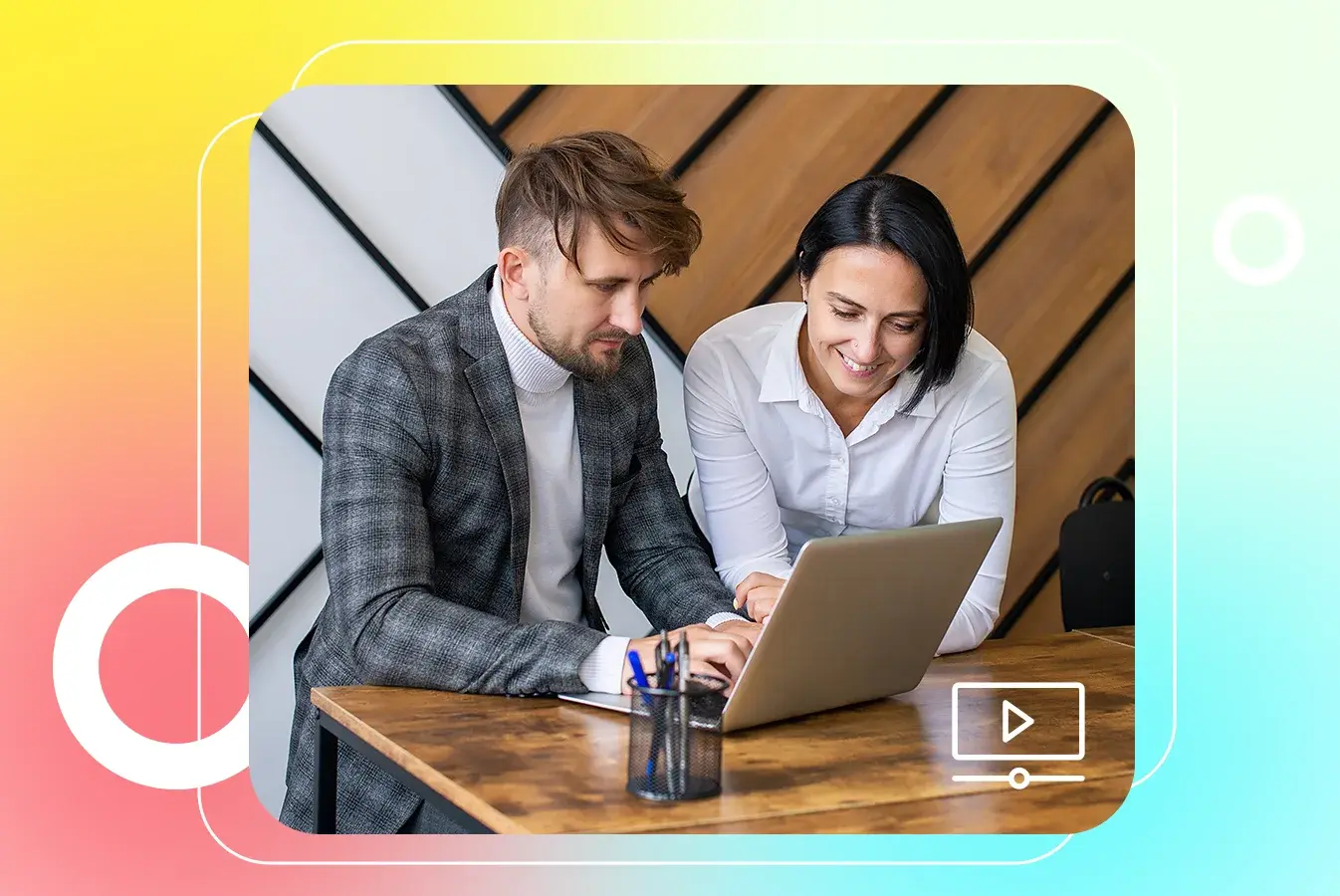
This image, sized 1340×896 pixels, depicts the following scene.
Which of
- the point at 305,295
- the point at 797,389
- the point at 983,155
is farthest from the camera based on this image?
the point at 983,155

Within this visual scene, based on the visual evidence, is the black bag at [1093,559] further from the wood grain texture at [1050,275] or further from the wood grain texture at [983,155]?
the wood grain texture at [983,155]

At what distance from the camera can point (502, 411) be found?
136 cm

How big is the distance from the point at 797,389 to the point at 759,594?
349mm

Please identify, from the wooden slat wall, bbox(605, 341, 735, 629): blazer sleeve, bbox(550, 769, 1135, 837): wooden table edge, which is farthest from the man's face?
bbox(550, 769, 1135, 837): wooden table edge

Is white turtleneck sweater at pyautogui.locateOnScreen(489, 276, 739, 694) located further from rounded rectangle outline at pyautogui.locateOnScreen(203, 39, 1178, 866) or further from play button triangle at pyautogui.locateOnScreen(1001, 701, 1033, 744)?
rounded rectangle outline at pyautogui.locateOnScreen(203, 39, 1178, 866)

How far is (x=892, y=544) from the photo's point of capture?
3.37 ft

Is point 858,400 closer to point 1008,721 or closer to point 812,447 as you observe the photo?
point 812,447

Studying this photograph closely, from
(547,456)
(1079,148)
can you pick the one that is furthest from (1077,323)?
(547,456)

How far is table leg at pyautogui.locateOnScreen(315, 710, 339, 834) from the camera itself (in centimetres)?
118

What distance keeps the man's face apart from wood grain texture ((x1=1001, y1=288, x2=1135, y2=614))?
1033mm
